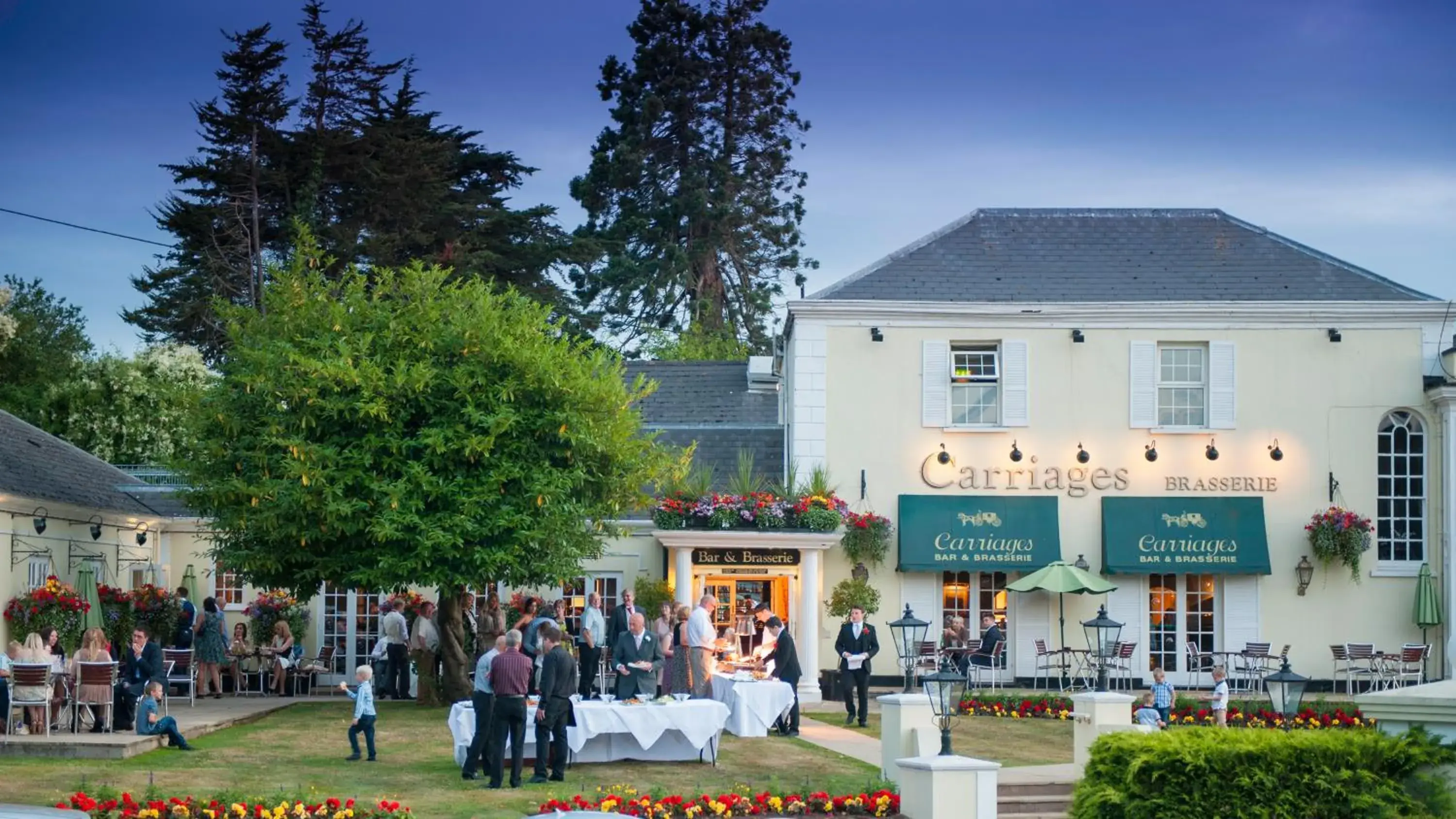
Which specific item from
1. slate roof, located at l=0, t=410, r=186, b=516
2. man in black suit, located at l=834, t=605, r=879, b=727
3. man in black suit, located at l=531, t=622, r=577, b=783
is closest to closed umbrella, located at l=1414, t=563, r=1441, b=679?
man in black suit, located at l=834, t=605, r=879, b=727

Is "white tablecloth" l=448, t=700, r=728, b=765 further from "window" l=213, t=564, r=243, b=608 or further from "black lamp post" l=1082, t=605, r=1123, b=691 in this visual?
"window" l=213, t=564, r=243, b=608

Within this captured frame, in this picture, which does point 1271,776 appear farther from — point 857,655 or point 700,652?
point 857,655

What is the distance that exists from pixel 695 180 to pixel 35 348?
20.5 meters

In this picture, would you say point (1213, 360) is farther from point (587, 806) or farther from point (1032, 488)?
point (587, 806)

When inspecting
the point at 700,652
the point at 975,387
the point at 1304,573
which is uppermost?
the point at 975,387

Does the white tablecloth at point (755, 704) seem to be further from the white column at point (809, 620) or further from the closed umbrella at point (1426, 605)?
the closed umbrella at point (1426, 605)

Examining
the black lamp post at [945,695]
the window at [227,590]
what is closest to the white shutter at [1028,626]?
the black lamp post at [945,695]

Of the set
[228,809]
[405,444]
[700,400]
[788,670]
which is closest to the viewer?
[228,809]

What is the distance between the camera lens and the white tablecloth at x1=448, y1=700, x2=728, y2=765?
18500 millimetres

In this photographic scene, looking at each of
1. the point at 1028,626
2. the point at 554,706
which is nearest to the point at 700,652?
the point at 554,706

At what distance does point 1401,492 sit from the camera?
95.5 ft

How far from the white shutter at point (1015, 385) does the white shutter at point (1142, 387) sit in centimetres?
175

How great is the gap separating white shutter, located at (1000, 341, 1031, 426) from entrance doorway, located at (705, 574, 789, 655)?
477 cm

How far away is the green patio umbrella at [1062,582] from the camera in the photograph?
2652 cm
